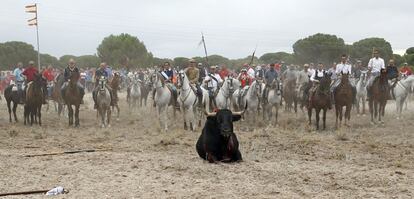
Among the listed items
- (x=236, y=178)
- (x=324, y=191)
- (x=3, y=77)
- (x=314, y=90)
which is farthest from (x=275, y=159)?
(x=3, y=77)

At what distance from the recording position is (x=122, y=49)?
3356 inches

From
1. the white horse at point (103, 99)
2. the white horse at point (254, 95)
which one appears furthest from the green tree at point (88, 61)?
the white horse at point (254, 95)

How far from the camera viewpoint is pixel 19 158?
13.8 meters

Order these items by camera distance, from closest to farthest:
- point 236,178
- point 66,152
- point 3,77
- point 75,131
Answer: point 236,178 → point 66,152 → point 75,131 → point 3,77

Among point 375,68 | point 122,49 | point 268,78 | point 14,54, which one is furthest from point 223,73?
point 14,54

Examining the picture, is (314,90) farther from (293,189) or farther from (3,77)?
(3,77)

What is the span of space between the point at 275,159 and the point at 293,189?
3575 mm

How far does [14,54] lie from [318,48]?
42980 mm

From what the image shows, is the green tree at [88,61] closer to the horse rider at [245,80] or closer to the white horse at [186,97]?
the horse rider at [245,80]

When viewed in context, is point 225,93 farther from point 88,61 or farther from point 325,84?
point 88,61

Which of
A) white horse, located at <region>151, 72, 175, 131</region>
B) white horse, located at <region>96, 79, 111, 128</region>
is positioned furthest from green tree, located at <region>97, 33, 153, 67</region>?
white horse, located at <region>151, 72, 175, 131</region>

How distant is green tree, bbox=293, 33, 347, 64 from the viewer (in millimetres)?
68938

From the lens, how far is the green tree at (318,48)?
68938mm

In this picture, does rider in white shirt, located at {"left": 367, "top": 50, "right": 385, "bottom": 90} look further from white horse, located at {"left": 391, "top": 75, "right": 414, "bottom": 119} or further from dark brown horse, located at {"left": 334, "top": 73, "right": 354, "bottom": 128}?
white horse, located at {"left": 391, "top": 75, "right": 414, "bottom": 119}
